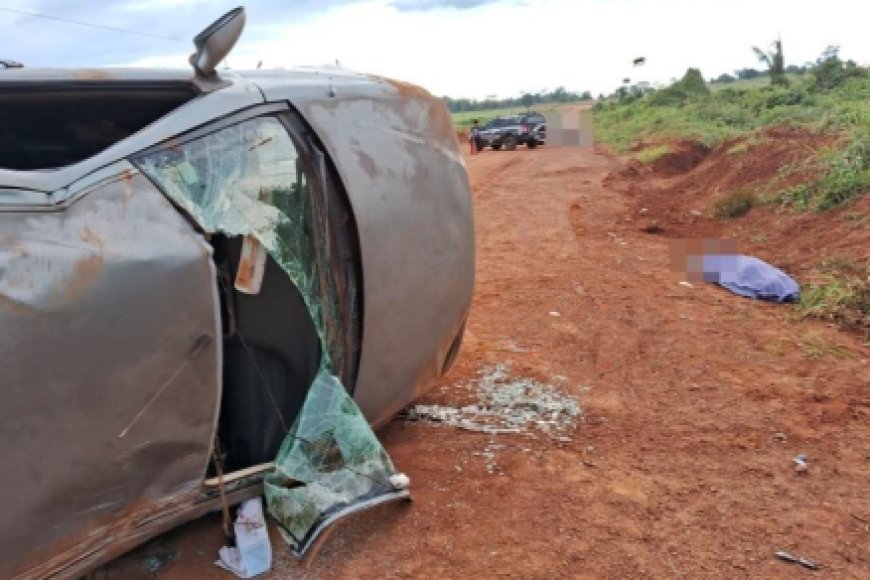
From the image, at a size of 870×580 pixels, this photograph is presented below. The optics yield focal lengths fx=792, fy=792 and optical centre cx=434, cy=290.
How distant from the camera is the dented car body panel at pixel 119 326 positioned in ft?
6.97

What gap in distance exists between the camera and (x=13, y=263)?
209 centimetres

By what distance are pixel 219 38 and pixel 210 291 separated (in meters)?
0.93

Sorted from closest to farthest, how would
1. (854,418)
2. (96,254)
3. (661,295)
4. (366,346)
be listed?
(96,254) < (366,346) < (854,418) < (661,295)

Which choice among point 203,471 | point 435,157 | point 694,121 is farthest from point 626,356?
point 694,121

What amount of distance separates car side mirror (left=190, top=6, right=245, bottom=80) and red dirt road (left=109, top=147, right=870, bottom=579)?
5.74 feet

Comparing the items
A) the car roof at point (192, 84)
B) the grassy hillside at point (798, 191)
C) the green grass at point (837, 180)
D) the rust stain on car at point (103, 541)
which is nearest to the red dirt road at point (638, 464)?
the rust stain on car at point (103, 541)

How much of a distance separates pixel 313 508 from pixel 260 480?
0.73 ft

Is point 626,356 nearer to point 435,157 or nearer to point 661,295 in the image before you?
point 661,295

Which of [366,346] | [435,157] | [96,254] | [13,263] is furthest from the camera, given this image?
[435,157]

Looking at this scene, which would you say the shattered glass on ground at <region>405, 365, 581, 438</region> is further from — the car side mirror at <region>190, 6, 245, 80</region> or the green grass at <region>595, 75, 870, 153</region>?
the green grass at <region>595, 75, 870, 153</region>

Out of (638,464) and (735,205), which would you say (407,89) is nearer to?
(638,464)

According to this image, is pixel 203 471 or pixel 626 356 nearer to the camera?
pixel 203 471

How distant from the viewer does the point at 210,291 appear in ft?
8.15

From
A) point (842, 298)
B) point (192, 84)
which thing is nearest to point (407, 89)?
point (192, 84)
